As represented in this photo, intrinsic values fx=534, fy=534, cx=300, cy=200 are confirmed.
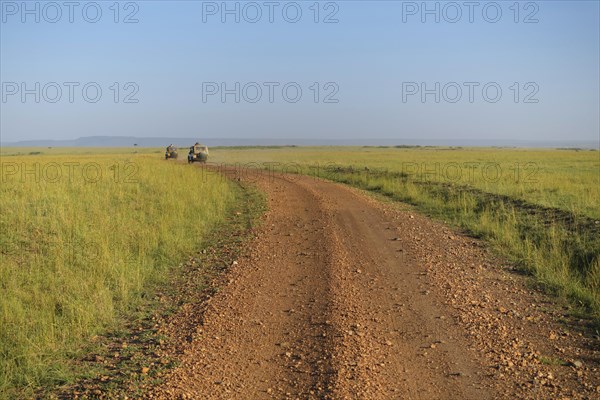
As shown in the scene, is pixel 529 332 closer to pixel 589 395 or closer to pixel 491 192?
pixel 589 395

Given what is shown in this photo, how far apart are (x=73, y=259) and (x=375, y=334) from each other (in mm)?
5357

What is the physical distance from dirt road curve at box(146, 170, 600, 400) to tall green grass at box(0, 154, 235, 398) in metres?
1.29

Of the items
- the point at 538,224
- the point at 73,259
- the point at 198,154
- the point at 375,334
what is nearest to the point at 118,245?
the point at 73,259

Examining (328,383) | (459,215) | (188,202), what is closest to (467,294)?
(328,383)

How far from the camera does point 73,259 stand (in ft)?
27.9

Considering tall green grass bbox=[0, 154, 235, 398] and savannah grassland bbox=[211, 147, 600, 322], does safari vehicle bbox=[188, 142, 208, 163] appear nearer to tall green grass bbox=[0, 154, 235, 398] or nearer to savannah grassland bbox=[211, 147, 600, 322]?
savannah grassland bbox=[211, 147, 600, 322]

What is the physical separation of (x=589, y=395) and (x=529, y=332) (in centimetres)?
138

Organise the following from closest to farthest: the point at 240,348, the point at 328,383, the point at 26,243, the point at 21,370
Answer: the point at 328,383
the point at 21,370
the point at 240,348
the point at 26,243

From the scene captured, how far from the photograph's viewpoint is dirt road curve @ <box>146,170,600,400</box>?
4.41 meters

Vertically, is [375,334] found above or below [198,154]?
below

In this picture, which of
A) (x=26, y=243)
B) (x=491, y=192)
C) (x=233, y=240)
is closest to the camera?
(x=26, y=243)

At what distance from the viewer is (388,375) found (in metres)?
4.55

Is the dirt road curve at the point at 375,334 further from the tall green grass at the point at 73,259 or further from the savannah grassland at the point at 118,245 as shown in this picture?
the tall green grass at the point at 73,259

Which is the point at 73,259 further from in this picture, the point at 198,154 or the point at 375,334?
the point at 198,154
